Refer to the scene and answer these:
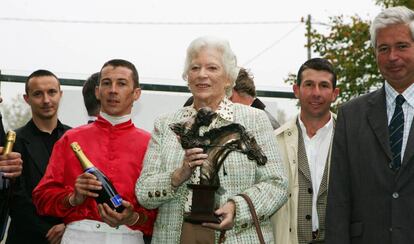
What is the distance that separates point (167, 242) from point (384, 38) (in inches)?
71.6

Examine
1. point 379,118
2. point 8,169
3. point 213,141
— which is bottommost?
point 8,169

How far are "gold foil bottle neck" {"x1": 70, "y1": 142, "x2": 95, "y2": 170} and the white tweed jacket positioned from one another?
37 cm

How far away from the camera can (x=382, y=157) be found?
4.36m

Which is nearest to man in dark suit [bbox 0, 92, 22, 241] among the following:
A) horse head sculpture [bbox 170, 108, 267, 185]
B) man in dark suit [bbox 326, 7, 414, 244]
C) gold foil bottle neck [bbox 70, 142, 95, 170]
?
gold foil bottle neck [bbox 70, 142, 95, 170]

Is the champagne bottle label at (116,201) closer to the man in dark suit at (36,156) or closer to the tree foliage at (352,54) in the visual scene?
the man in dark suit at (36,156)

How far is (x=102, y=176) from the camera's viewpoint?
15.1 feet

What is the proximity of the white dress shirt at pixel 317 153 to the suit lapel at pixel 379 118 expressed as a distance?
2.90 feet

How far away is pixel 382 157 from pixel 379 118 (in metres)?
0.27

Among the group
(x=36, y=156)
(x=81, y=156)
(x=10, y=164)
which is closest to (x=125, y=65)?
(x=81, y=156)

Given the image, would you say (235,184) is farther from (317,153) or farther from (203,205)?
(317,153)

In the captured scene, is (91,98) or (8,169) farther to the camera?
(91,98)

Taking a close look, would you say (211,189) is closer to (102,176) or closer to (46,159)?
(102,176)

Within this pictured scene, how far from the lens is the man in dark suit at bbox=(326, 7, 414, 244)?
425 cm

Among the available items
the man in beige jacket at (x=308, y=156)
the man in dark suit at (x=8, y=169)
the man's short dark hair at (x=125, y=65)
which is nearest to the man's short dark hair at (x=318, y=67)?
the man in beige jacket at (x=308, y=156)
